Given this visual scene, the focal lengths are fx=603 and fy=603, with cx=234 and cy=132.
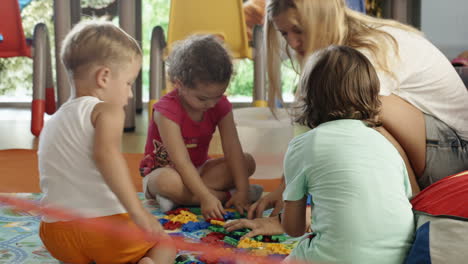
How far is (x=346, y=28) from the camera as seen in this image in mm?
1301

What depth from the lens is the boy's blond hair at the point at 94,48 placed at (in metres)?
1.02

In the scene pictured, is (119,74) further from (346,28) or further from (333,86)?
(346,28)

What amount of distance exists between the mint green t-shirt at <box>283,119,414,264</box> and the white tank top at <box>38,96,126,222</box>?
0.34 meters

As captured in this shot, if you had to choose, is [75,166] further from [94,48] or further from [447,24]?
[447,24]

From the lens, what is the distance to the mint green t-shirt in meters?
0.88

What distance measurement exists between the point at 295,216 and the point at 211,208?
438 millimetres

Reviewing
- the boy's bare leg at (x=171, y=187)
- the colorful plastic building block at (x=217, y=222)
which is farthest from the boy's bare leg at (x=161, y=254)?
the boy's bare leg at (x=171, y=187)

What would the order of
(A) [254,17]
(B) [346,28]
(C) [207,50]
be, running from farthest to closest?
(A) [254,17] < (C) [207,50] < (B) [346,28]

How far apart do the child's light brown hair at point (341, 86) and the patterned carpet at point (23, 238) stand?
36cm

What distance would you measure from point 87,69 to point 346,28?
57 cm

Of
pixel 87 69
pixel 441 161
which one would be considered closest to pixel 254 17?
pixel 441 161

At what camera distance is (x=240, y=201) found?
4.85 ft

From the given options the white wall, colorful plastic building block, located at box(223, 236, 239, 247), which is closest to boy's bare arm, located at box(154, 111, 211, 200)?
colorful plastic building block, located at box(223, 236, 239, 247)

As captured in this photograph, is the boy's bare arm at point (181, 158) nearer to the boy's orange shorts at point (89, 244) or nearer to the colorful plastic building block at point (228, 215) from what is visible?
the colorful plastic building block at point (228, 215)
